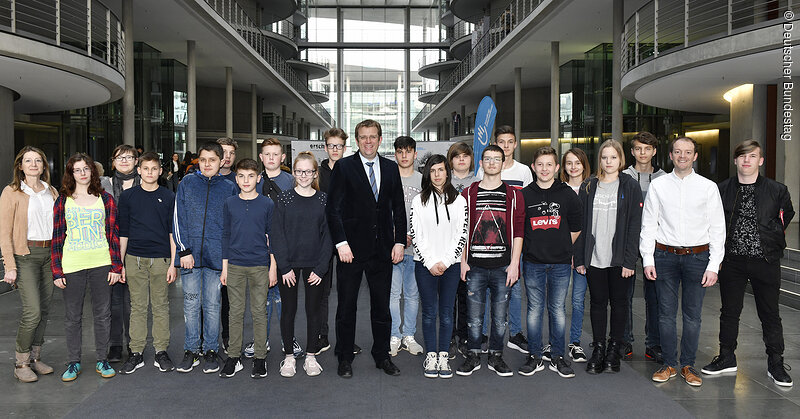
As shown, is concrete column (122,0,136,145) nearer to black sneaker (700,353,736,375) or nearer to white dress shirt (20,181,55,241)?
white dress shirt (20,181,55,241)

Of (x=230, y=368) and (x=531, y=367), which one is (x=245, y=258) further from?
(x=531, y=367)

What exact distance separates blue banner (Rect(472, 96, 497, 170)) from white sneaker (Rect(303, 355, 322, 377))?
4.41 meters

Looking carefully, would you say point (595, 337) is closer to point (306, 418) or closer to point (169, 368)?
point (306, 418)

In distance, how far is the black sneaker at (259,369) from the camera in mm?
4703

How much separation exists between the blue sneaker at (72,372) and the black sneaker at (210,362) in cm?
96

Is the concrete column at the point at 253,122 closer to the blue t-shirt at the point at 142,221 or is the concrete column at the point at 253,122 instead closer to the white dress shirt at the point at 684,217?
the blue t-shirt at the point at 142,221

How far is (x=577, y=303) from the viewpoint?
520 centimetres

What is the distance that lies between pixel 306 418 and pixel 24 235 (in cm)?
277

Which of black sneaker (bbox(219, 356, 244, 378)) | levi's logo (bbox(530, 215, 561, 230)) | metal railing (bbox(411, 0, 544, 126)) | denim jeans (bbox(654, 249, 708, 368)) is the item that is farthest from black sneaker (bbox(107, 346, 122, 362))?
metal railing (bbox(411, 0, 544, 126))

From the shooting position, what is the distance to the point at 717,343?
5.67 meters

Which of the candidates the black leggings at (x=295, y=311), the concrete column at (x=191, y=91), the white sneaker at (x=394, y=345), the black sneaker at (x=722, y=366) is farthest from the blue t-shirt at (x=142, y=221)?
the concrete column at (x=191, y=91)

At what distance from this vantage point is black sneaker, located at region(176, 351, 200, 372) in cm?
485

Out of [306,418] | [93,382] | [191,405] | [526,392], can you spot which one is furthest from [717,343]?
[93,382]

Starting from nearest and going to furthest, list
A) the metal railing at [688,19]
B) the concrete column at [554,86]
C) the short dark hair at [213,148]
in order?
1. the short dark hair at [213,148]
2. the metal railing at [688,19]
3. the concrete column at [554,86]
